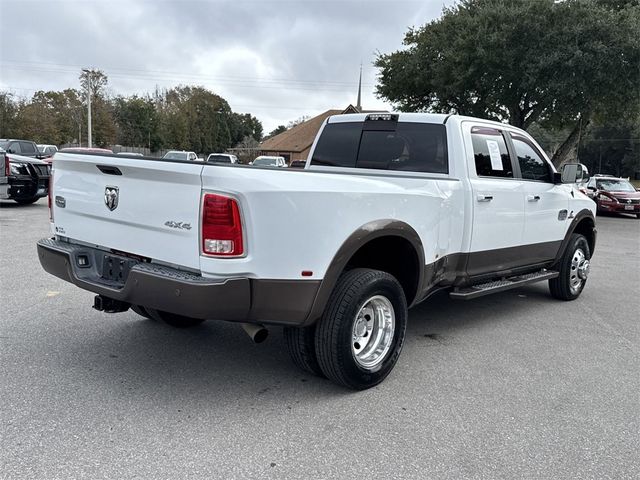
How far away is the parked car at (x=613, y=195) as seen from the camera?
20.6m

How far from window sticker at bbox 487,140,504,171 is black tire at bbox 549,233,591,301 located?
1932 mm

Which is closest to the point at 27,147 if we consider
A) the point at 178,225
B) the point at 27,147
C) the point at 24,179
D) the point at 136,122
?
the point at 27,147

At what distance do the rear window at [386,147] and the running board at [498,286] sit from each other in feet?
3.61

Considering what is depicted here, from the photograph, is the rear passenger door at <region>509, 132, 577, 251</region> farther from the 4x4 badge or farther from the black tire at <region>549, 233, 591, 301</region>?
the 4x4 badge

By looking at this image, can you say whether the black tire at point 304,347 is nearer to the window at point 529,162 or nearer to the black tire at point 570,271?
the window at point 529,162

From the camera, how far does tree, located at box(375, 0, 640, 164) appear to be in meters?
18.8

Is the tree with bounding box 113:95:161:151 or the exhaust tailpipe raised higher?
the tree with bounding box 113:95:161:151

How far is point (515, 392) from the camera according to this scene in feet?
12.5

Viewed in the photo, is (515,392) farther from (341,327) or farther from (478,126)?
(478,126)

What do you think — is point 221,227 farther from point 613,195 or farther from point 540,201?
point 613,195

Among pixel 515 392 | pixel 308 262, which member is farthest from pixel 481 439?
pixel 308 262

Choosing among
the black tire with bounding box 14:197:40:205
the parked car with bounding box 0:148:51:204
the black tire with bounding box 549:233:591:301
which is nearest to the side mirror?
the black tire with bounding box 549:233:591:301

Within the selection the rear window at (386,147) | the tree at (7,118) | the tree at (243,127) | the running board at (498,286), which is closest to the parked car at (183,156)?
the rear window at (386,147)

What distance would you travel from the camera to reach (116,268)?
3.52 metres
